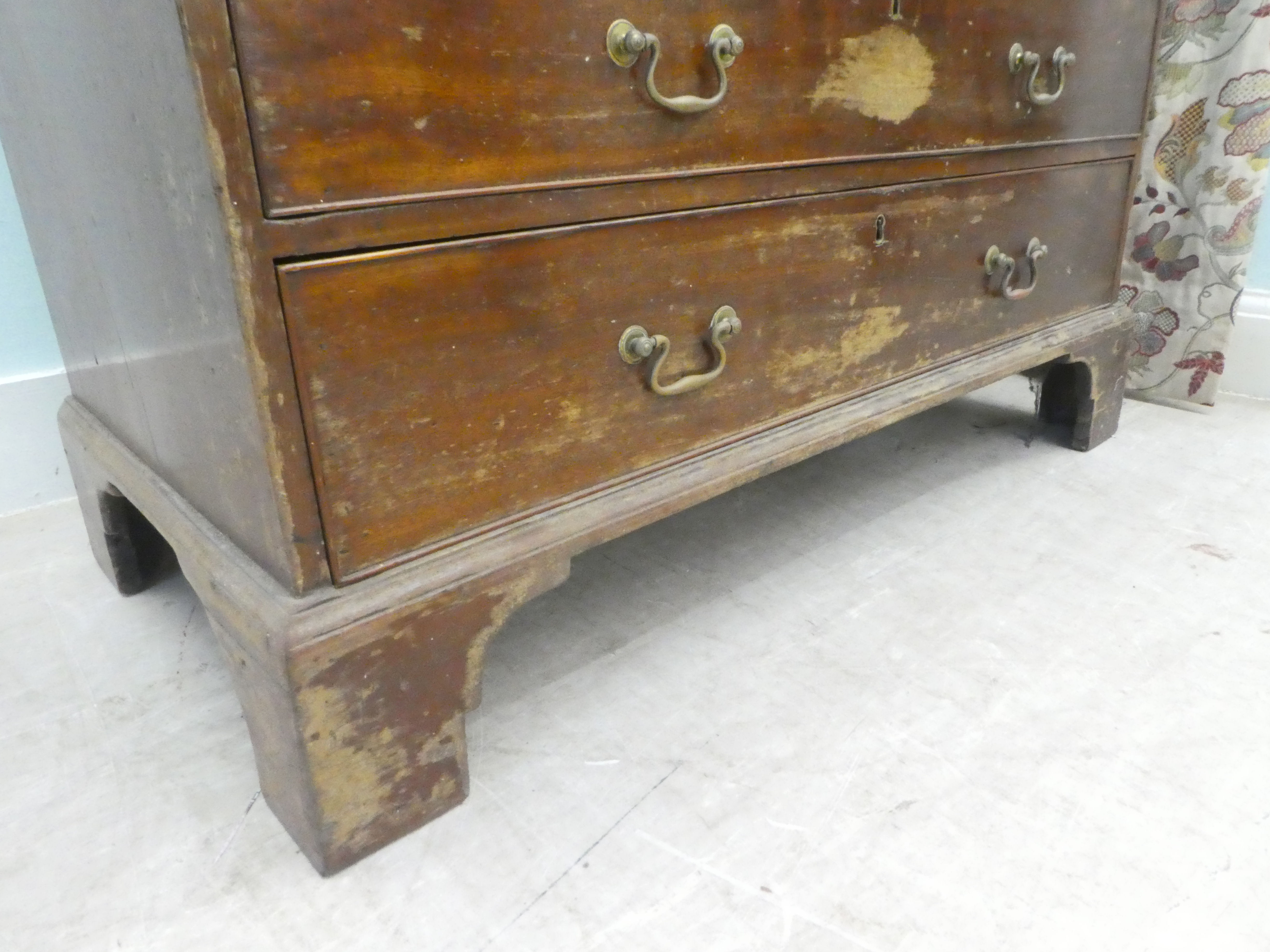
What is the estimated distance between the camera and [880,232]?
1037 millimetres

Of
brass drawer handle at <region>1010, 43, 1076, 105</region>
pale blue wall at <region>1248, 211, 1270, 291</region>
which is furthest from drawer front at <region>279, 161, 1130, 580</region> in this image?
pale blue wall at <region>1248, 211, 1270, 291</region>

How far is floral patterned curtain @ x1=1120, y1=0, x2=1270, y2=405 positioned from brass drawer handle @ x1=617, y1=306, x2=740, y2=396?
997mm

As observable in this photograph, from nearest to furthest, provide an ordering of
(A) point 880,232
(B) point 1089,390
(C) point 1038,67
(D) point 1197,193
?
(A) point 880,232 < (C) point 1038,67 < (B) point 1089,390 < (D) point 1197,193

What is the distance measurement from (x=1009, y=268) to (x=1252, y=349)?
2.96 feet

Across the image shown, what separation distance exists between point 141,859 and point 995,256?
46.8 inches

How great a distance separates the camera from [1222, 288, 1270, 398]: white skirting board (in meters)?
1.77

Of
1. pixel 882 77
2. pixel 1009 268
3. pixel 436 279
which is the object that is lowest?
pixel 1009 268

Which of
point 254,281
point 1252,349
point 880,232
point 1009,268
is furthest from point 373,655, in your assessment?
point 1252,349

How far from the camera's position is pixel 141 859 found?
763mm

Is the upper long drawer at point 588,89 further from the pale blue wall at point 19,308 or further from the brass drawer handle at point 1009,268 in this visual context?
the pale blue wall at point 19,308

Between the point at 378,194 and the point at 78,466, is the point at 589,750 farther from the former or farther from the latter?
the point at 78,466

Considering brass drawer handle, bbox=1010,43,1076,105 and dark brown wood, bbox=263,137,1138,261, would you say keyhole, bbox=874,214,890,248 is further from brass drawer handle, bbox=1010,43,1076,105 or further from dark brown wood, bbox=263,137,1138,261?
brass drawer handle, bbox=1010,43,1076,105

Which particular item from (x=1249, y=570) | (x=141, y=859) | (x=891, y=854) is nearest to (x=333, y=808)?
(x=141, y=859)

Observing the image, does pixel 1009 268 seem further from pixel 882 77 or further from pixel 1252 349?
pixel 1252 349
